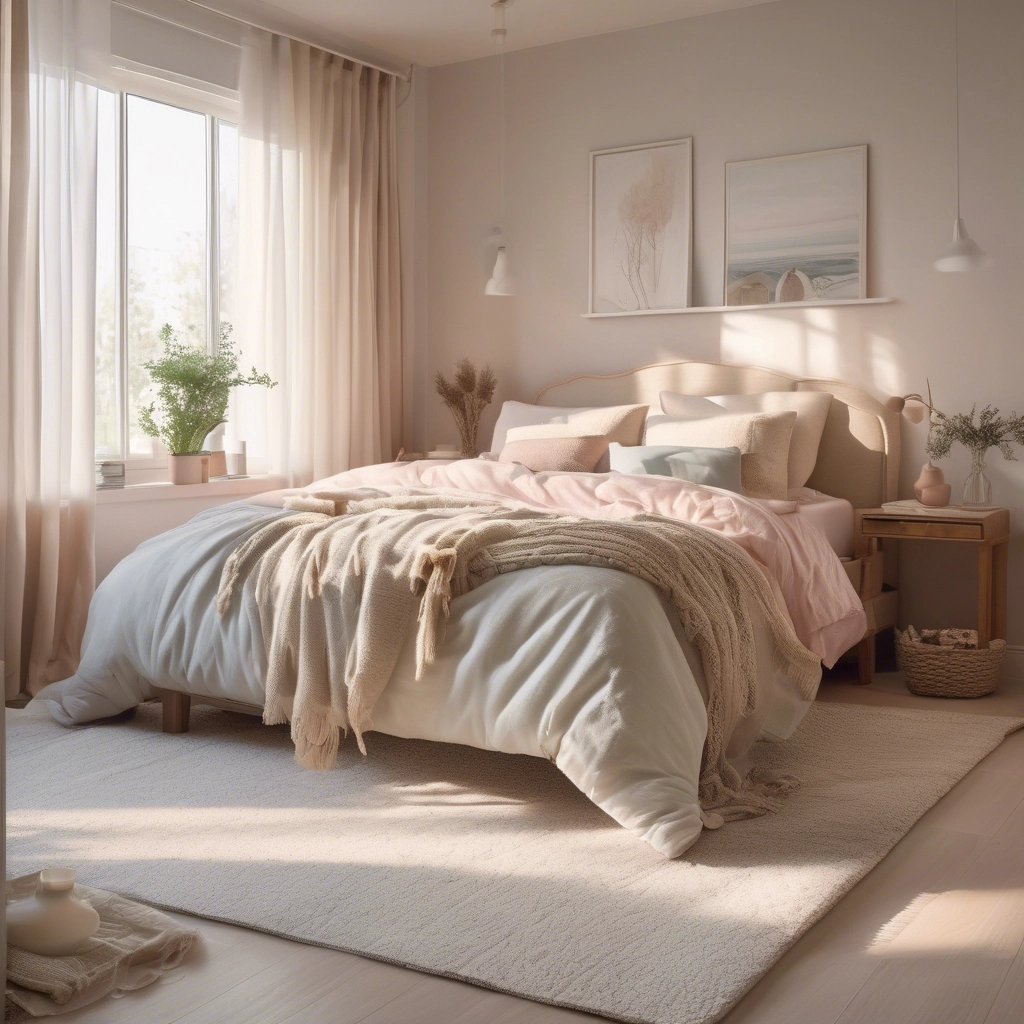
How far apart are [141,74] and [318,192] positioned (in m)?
0.89

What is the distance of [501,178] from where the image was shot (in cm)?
547

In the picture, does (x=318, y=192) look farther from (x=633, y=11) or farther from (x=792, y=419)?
(x=792, y=419)

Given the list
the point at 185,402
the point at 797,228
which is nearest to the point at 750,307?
the point at 797,228

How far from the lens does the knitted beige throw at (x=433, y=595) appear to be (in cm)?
265

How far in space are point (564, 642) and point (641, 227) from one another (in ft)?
9.89

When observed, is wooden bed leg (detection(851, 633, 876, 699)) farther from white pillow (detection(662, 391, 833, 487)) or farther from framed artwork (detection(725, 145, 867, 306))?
framed artwork (detection(725, 145, 867, 306))

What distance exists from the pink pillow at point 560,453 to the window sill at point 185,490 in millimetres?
1084

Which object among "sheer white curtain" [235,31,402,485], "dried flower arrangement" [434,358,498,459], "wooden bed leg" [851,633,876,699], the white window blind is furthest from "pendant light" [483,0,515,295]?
"wooden bed leg" [851,633,876,699]

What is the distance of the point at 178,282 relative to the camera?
471 cm

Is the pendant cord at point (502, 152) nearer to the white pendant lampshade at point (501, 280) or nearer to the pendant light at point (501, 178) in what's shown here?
the pendant light at point (501, 178)

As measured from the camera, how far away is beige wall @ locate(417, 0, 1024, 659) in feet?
14.0

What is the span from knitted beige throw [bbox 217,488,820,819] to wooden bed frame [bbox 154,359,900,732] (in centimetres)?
125

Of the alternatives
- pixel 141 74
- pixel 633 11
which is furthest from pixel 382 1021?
pixel 633 11

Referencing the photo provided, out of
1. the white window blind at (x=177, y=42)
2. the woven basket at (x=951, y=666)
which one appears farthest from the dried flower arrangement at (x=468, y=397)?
→ the woven basket at (x=951, y=666)
